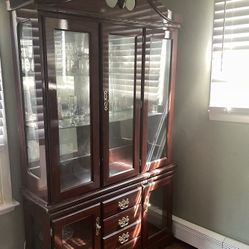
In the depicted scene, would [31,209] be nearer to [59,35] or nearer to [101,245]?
[101,245]

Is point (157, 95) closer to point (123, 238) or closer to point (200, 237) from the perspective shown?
point (123, 238)

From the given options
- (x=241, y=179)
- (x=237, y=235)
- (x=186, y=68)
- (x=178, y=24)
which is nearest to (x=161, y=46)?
(x=178, y=24)

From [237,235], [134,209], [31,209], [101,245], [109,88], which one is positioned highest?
[109,88]

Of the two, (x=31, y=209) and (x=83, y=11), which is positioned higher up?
(x=83, y=11)

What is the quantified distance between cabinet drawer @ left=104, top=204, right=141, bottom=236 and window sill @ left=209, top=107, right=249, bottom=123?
2.74ft

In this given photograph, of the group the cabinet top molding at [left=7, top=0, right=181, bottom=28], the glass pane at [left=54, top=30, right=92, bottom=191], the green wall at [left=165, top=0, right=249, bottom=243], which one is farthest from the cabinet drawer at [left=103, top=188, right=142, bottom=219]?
the cabinet top molding at [left=7, top=0, right=181, bottom=28]

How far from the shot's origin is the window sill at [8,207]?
5.24ft

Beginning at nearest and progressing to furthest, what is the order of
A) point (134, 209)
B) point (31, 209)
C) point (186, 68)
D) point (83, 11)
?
1. point (83, 11)
2. point (31, 209)
3. point (134, 209)
4. point (186, 68)

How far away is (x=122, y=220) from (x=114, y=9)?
128cm

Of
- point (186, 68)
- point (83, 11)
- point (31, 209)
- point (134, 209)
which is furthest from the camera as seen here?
point (186, 68)

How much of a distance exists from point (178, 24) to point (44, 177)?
1342 mm

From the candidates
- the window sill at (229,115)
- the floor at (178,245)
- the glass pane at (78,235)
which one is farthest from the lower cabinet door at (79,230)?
the window sill at (229,115)

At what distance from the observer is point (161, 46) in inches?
73.6

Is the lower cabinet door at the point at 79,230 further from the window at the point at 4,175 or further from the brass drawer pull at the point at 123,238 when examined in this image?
the window at the point at 4,175
